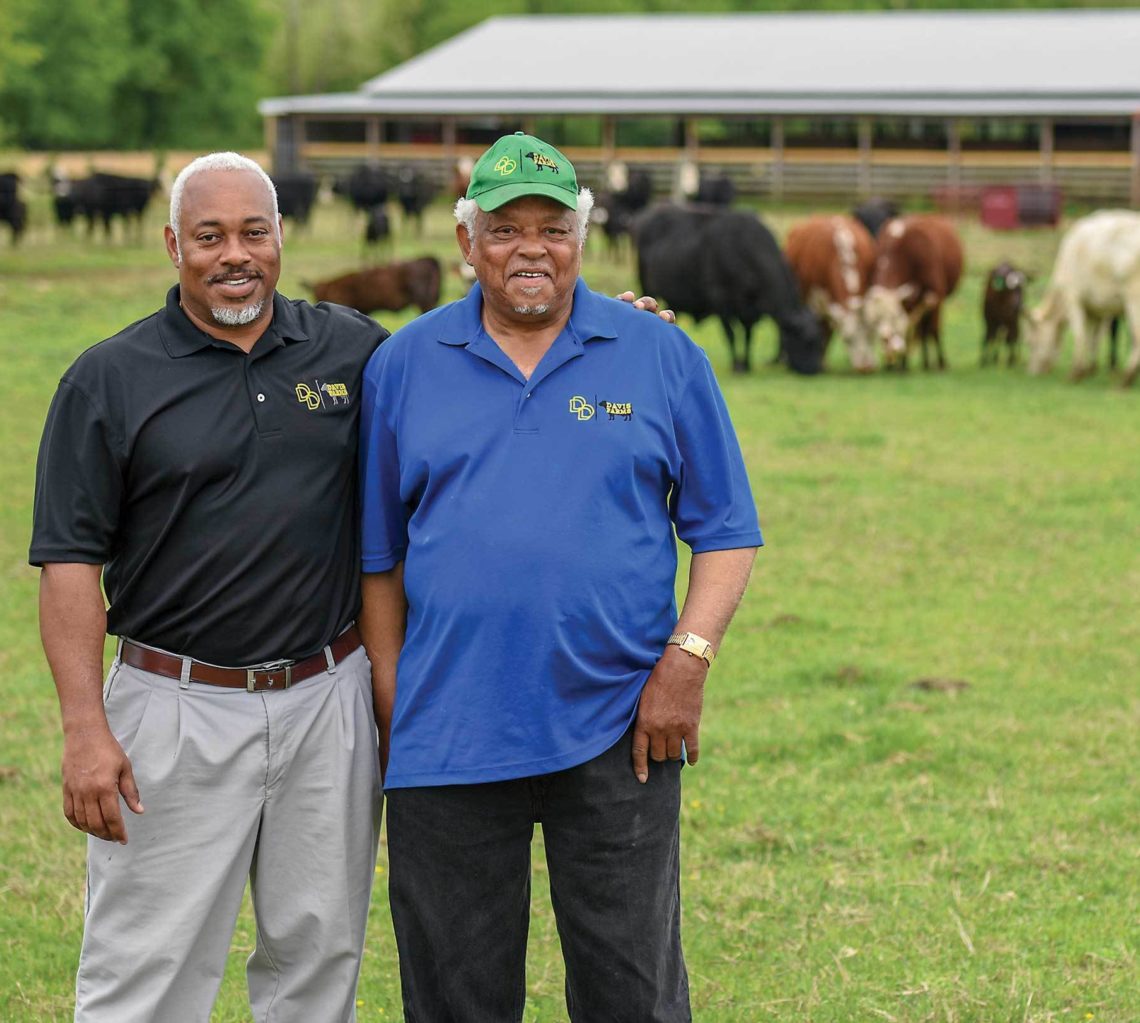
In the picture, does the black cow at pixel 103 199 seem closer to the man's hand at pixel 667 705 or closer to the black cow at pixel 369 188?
the black cow at pixel 369 188

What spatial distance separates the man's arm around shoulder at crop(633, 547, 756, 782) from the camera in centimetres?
325

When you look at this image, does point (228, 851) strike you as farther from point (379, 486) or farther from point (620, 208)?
point (620, 208)

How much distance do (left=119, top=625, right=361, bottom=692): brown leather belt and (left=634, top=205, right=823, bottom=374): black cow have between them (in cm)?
1449

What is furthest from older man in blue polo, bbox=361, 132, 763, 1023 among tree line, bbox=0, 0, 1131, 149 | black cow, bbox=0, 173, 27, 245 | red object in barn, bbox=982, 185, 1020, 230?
tree line, bbox=0, 0, 1131, 149

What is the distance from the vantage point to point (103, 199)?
3127 centimetres

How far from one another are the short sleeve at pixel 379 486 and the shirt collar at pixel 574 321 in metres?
0.16

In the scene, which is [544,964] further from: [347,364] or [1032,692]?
[1032,692]

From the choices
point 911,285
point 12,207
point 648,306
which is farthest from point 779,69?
point 648,306

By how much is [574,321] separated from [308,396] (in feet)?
1.82

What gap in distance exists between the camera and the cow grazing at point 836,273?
18.1 m

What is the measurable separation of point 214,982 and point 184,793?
0.41m

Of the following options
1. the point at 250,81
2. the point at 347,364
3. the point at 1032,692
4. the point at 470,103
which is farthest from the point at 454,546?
the point at 250,81

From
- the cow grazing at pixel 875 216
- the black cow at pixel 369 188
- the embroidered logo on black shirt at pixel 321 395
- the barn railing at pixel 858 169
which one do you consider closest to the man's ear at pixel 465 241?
the embroidered logo on black shirt at pixel 321 395

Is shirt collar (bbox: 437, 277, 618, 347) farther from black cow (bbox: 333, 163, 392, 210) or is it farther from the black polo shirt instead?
black cow (bbox: 333, 163, 392, 210)
